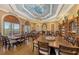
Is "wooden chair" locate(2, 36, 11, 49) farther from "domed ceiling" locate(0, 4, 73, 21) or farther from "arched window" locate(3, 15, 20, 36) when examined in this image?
"domed ceiling" locate(0, 4, 73, 21)

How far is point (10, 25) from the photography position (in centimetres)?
254

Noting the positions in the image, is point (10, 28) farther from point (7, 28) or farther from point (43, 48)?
point (43, 48)

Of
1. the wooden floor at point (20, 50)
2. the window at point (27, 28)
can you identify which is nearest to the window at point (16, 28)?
the window at point (27, 28)

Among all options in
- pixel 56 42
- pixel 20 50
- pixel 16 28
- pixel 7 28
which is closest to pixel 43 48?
pixel 56 42

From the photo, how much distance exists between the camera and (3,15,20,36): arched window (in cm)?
253

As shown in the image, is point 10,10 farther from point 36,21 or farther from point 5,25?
point 36,21

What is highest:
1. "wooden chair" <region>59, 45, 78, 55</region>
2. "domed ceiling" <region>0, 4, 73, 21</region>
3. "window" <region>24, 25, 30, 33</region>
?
"domed ceiling" <region>0, 4, 73, 21</region>

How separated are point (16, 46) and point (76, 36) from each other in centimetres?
89

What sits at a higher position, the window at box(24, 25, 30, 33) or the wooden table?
the window at box(24, 25, 30, 33)

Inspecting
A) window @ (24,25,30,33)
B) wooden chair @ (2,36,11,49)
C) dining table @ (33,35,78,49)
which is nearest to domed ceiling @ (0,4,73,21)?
window @ (24,25,30,33)

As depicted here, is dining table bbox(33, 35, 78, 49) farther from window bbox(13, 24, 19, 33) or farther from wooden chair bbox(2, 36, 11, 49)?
wooden chair bbox(2, 36, 11, 49)

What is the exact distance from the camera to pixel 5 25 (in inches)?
99.6

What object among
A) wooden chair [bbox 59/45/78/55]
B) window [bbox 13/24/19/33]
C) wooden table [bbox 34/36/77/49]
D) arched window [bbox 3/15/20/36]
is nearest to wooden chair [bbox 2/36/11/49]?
arched window [bbox 3/15/20/36]
